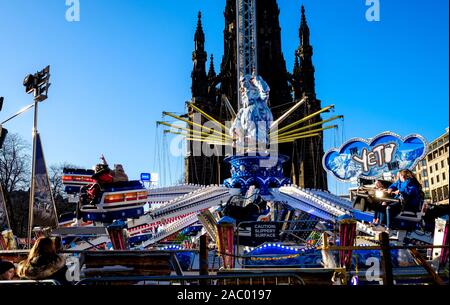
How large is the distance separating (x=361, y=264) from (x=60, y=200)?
3903cm

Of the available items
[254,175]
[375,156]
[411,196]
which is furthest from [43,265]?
[254,175]

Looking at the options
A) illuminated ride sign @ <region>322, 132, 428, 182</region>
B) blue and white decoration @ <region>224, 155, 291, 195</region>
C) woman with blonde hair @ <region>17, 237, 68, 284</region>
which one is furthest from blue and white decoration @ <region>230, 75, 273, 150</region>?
woman with blonde hair @ <region>17, 237, 68, 284</region>

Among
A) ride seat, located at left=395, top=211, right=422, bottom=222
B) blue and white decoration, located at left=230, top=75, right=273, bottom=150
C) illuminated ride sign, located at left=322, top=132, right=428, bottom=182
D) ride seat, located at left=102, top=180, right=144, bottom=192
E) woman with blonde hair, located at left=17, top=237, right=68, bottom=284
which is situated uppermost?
blue and white decoration, located at left=230, top=75, right=273, bottom=150

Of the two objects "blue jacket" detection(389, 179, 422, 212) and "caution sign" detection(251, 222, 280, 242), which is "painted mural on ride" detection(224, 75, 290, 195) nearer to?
"caution sign" detection(251, 222, 280, 242)

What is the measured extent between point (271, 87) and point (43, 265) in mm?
50714

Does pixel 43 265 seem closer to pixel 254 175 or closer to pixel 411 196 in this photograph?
pixel 411 196

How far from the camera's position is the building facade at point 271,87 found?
48531 mm

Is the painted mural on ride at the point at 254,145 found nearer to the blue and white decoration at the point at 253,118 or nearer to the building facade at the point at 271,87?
the blue and white decoration at the point at 253,118

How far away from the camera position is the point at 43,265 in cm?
523

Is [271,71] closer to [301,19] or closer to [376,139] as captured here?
[301,19]

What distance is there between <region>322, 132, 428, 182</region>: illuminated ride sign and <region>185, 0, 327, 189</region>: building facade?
2932 centimetres

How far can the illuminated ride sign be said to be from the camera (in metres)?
14.9

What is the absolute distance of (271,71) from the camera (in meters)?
54.9

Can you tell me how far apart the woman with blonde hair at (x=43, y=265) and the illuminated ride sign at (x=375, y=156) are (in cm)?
1241
